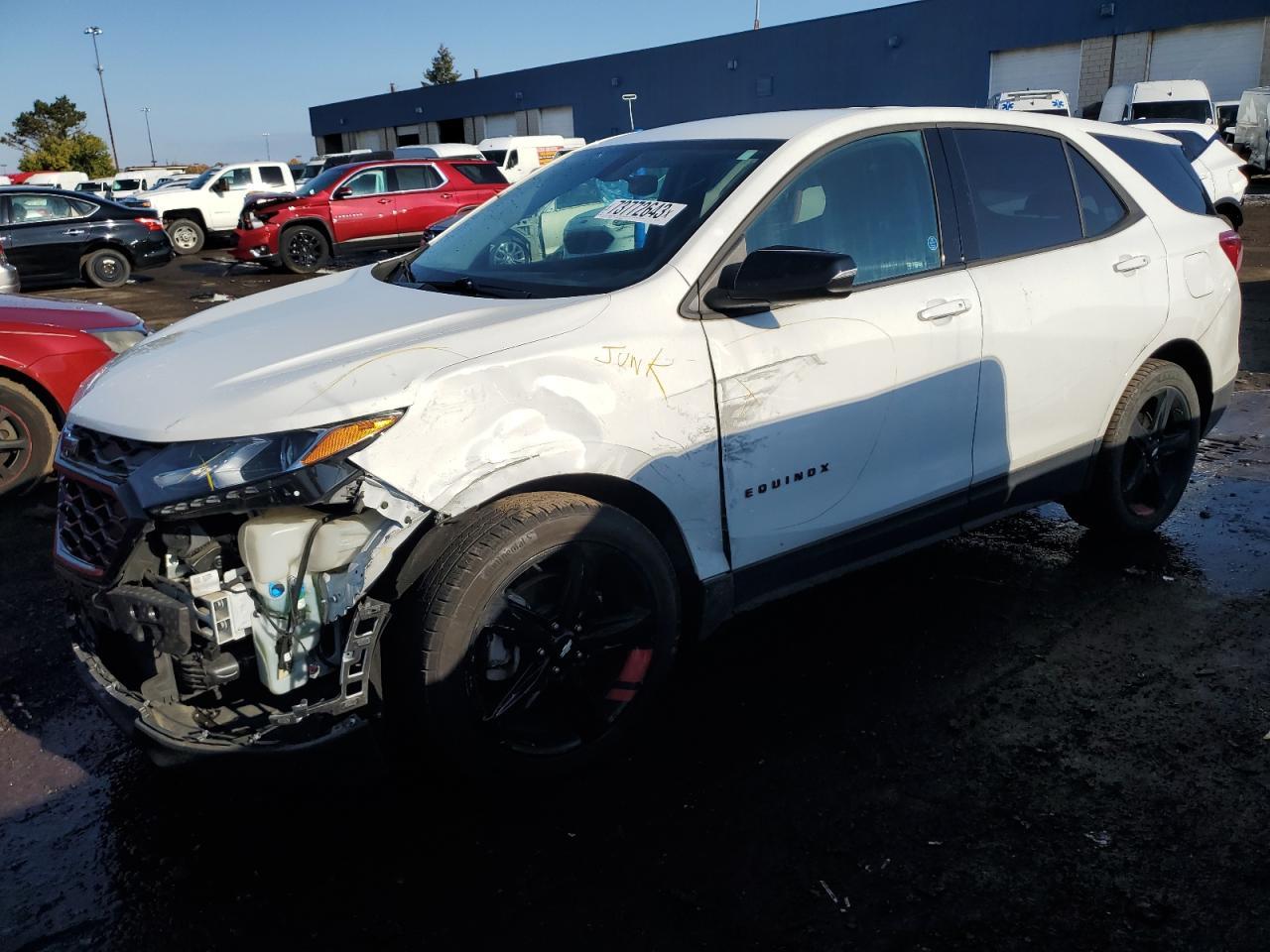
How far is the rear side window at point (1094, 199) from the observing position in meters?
4.12

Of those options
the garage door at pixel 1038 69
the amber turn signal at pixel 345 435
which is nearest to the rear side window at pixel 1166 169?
the amber turn signal at pixel 345 435

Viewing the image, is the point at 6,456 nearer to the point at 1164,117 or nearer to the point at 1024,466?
the point at 1024,466

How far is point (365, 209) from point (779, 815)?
54.0 ft

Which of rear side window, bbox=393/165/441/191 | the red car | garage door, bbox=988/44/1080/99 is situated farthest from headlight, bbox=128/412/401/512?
garage door, bbox=988/44/1080/99

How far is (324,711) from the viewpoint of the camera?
2.51 meters

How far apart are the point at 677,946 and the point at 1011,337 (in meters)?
2.41

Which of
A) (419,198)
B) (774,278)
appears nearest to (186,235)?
(419,198)

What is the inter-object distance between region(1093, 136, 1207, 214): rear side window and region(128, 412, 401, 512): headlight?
3.46m

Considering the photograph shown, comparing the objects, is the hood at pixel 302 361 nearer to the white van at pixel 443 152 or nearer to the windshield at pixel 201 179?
the windshield at pixel 201 179

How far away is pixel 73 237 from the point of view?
53.8 feet

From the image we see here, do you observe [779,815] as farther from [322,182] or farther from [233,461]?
[322,182]

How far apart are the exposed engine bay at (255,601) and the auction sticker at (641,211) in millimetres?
1294

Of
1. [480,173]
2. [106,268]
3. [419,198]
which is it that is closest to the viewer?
[106,268]

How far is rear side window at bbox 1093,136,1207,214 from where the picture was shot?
14.5 ft
